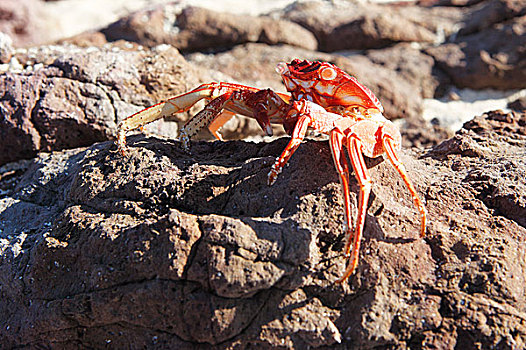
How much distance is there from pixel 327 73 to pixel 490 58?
6380 mm

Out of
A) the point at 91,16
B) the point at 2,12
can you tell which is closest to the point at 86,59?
the point at 2,12

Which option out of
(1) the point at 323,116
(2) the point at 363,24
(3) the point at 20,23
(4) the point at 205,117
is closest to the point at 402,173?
(1) the point at 323,116

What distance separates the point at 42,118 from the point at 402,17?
26.5 feet

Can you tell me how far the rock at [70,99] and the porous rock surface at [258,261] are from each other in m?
1.20

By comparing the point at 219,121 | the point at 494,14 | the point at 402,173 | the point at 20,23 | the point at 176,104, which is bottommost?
the point at 20,23

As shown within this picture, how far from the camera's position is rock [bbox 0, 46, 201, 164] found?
4070 millimetres

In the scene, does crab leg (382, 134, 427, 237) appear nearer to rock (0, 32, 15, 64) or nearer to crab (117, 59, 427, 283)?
crab (117, 59, 427, 283)

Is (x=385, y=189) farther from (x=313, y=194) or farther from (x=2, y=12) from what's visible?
(x=2, y=12)

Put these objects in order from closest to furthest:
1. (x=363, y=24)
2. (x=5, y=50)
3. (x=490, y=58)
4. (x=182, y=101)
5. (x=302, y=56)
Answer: (x=182, y=101)
(x=5, y=50)
(x=302, y=56)
(x=490, y=58)
(x=363, y=24)

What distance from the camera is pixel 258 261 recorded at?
94.6 inches

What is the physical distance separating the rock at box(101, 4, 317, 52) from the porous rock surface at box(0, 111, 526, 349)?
223 inches

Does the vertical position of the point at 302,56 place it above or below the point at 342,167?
below

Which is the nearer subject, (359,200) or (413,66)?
(359,200)

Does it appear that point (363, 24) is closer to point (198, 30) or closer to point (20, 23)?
point (198, 30)
